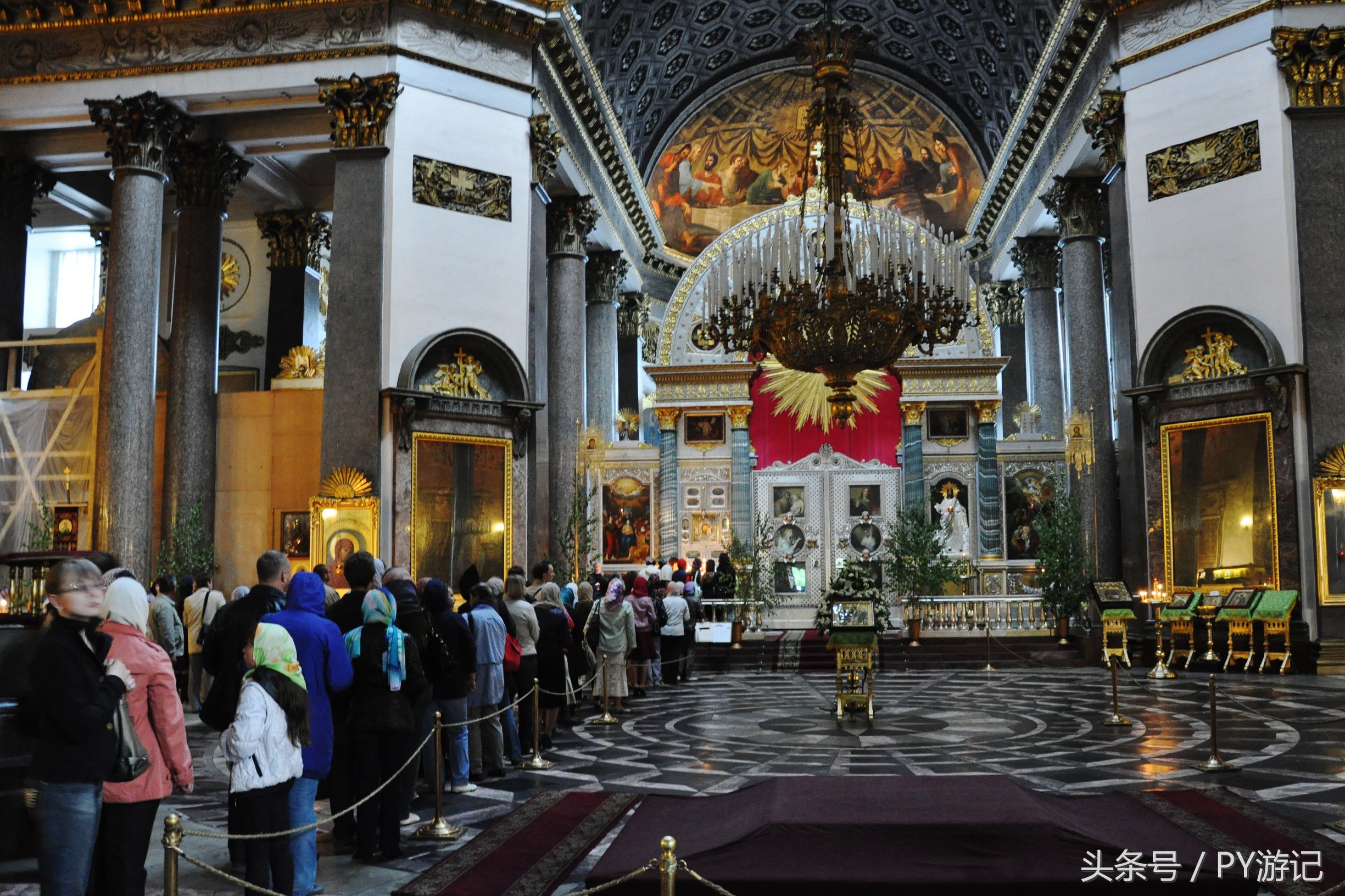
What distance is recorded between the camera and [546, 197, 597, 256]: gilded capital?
22016 millimetres

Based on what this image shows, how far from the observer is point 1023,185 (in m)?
24.7

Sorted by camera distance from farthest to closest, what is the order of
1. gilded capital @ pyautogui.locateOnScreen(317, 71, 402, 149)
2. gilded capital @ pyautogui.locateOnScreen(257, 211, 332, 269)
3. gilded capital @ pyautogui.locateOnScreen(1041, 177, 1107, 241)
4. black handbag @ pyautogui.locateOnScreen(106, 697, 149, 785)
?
gilded capital @ pyautogui.locateOnScreen(257, 211, 332, 269) < gilded capital @ pyautogui.locateOnScreen(1041, 177, 1107, 241) < gilded capital @ pyautogui.locateOnScreen(317, 71, 402, 149) < black handbag @ pyautogui.locateOnScreen(106, 697, 149, 785)

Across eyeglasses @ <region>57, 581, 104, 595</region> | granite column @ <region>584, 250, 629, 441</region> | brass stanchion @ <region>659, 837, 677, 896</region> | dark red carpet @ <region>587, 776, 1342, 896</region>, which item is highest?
granite column @ <region>584, 250, 629, 441</region>

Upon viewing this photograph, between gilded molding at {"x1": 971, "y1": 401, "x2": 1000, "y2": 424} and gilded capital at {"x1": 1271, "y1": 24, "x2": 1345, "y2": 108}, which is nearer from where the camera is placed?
gilded capital at {"x1": 1271, "y1": 24, "x2": 1345, "y2": 108}

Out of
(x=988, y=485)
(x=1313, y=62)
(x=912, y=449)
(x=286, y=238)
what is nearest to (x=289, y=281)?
(x=286, y=238)

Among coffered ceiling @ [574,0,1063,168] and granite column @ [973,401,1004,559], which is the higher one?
coffered ceiling @ [574,0,1063,168]

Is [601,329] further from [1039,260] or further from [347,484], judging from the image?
[347,484]

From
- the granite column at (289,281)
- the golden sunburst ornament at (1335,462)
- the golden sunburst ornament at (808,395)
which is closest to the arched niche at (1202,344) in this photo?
the golden sunburst ornament at (1335,462)

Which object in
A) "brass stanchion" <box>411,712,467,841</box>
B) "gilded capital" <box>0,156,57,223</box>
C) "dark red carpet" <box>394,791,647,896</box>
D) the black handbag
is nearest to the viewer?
the black handbag

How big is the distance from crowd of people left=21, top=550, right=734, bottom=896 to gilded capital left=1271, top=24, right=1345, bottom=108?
12.6 metres

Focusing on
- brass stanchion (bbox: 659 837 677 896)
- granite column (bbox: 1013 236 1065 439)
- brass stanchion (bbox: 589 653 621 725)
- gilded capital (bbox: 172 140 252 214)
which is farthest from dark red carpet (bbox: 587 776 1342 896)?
granite column (bbox: 1013 236 1065 439)

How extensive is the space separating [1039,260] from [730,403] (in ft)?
26.6

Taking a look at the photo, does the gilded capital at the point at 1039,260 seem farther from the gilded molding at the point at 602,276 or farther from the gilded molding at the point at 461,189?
the gilded molding at the point at 461,189

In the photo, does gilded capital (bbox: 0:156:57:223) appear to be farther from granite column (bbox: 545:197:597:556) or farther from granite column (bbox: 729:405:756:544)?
granite column (bbox: 729:405:756:544)
